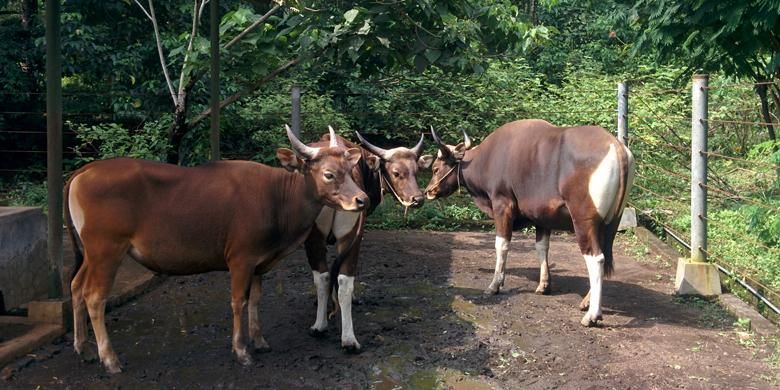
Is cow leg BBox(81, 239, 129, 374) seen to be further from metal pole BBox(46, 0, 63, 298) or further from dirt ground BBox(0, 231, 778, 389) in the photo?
metal pole BBox(46, 0, 63, 298)

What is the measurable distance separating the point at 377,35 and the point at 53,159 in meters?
3.06

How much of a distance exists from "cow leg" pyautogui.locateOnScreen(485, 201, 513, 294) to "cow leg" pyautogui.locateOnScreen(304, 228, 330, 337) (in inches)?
76.0

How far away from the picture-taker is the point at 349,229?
5.95 metres

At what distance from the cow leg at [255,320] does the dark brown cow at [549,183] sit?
96.5 inches

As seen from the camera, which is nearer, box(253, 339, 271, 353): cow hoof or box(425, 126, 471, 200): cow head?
box(253, 339, 271, 353): cow hoof

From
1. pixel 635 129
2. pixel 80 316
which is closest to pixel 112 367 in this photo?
pixel 80 316

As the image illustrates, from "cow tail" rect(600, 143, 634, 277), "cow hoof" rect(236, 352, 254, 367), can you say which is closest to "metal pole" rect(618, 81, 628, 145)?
"cow tail" rect(600, 143, 634, 277)

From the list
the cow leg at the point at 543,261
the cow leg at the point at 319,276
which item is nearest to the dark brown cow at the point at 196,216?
the cow leg at the point at 319,276

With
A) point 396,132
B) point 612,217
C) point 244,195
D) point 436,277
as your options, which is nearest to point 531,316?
point 612,217

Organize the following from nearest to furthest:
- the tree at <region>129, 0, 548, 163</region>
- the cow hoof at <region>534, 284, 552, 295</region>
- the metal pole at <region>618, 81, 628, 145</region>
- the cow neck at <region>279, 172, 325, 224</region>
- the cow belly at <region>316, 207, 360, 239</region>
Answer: the cow neck at <region>279, 172, 325, 224</region>, the cow belly at <region>316, 207, 360, 239</region>, the cow hoof at <region>534, 284, 552, 295</region>, the tree at <region>129, 0, 548, 163</region>, the metal pole at <region>618, 81, 628, 145</region>

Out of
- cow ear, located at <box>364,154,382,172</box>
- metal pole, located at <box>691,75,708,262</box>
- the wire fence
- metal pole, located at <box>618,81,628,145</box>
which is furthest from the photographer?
the wire fence

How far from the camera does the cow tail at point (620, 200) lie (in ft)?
21.3

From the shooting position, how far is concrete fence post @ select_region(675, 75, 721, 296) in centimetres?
718

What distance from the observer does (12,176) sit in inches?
532
